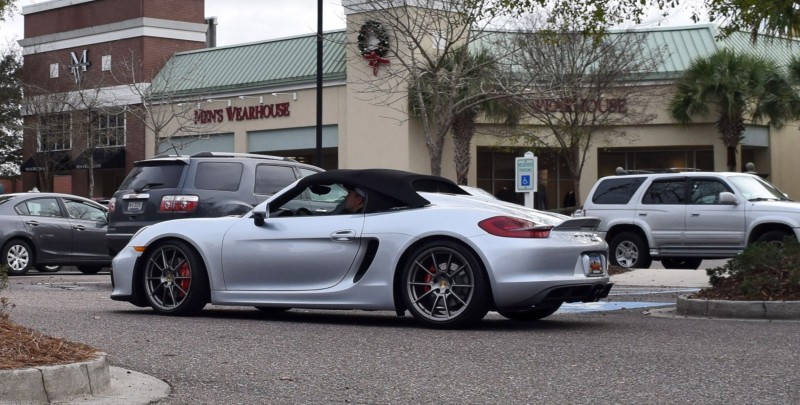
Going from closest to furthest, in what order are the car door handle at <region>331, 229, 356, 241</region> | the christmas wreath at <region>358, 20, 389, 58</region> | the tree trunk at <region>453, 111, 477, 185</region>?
the car door handle at <region>331, 229, 356, 241</region> → the christmas wreath at <region>358, 20, 389, 58</region> → the tree trunk at <region>453, 111, 477, 185</region>

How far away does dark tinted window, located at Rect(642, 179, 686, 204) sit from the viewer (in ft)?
67.6

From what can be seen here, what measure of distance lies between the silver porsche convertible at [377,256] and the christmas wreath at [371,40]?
25.8 m

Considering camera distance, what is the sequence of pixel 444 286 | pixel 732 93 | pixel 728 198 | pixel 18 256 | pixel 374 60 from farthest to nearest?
1. pixel 374 60
2. pixel 732 93
3. pixel 18 256
4. pixel 728 198
5. pixel 444 286

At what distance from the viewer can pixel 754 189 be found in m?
20.1

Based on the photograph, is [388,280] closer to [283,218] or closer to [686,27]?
[283,218]

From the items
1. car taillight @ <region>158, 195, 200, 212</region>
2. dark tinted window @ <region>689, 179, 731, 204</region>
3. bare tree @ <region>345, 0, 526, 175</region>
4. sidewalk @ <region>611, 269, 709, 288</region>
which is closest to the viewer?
car taillight @ <region>158, 195, 200, 212</region>

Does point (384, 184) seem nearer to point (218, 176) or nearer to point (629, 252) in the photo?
point (218, 176)

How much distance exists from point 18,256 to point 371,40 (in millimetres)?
21124

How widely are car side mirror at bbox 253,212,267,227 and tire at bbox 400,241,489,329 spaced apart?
151 centimetres

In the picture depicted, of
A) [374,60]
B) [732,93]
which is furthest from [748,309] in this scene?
[374,60]

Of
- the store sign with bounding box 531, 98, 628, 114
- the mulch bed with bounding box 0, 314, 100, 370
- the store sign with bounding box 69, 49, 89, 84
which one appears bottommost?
the mulch bed with bounding box 0, 314, 100, 370

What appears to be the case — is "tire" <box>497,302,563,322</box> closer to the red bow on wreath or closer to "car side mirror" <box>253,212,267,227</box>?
"car side mirror" <box>253,212,267,227</box>

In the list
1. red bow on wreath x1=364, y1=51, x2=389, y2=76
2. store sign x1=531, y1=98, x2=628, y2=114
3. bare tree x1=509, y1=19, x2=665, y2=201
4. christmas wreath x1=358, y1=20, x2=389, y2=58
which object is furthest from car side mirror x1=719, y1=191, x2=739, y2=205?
red bow on wreath x1=364, y1=51, x2=389, y2=76

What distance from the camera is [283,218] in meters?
10.8
